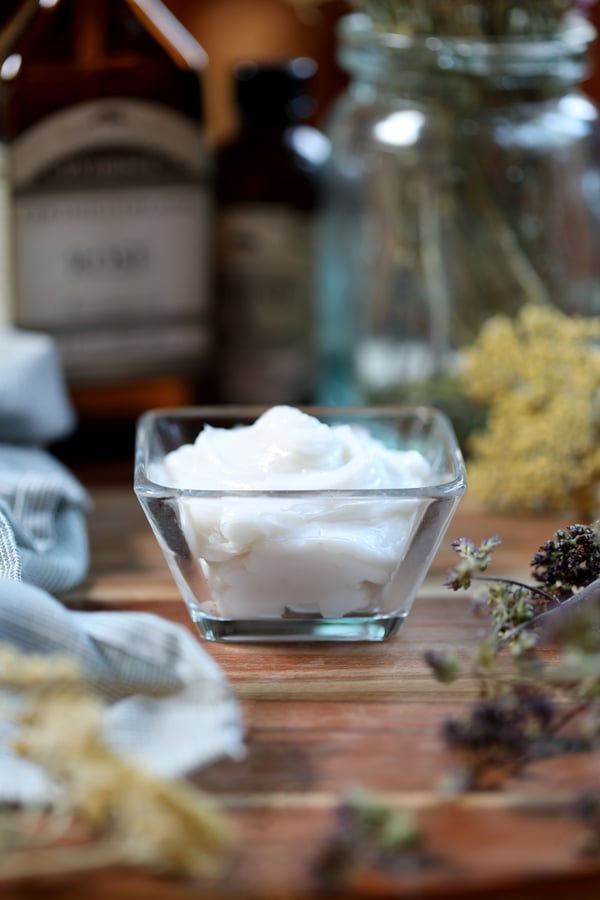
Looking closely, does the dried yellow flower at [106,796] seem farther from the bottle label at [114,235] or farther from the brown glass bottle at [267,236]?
the brown glass bottle at [267,236]

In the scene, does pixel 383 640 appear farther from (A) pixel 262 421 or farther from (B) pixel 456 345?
(B) pixel 456 345

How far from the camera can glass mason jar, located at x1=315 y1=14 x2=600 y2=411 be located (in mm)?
1286

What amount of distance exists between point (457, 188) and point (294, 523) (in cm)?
57

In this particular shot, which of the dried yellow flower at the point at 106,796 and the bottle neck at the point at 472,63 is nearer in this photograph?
the dried yellow flower at the point at 106,796

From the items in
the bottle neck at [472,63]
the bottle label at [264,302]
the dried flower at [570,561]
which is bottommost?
the bottle label at [264,302]

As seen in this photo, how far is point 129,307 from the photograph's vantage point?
4.58 feet

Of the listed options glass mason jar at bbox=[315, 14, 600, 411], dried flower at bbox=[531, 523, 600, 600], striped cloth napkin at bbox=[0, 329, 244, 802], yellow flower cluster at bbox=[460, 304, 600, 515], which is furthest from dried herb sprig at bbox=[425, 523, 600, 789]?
glass mason jar at bbox=[315, 14, 600, 411]

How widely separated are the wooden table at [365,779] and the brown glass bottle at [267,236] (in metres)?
0.51

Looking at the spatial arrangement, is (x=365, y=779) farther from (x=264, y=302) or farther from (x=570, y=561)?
(x=264, y=302)

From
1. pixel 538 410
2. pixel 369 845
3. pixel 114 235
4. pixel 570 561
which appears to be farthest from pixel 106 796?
pixel 114 235

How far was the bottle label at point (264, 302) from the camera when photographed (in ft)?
4.79

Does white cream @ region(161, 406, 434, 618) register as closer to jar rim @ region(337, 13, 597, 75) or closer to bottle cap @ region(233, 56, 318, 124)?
jar rim @ region(337, 13, 597, 75)

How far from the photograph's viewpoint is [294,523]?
0.86m

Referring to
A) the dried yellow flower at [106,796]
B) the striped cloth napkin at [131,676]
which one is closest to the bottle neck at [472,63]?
the striped cloth napkin at [131,676]
